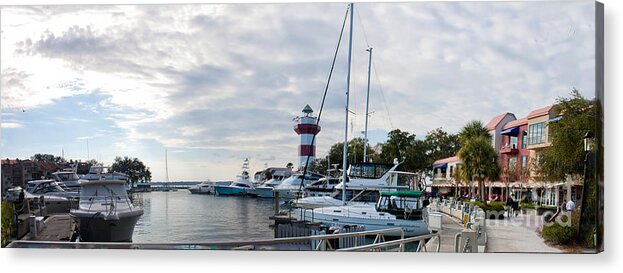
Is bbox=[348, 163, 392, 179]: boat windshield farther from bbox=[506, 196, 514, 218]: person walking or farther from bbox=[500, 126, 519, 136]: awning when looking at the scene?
bbox=[506, 196, 514, 218]: person walking

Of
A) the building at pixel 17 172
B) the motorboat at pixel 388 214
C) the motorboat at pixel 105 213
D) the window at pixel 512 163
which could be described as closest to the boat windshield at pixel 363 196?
the motorboat at pixel 388 214

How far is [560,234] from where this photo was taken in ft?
Result: 28.7

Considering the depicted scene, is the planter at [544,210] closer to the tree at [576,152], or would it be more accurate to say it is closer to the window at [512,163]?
the tree at [576,152]

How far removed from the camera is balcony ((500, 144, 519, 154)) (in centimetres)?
1151

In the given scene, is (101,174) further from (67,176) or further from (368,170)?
(368,170)

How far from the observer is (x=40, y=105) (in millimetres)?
9477

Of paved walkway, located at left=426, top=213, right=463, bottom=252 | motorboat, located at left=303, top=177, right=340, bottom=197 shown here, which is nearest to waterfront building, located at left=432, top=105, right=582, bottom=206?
paved walkway, located at left=426, top=213, right=463, bottom=252

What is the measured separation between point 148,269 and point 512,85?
6214 mm

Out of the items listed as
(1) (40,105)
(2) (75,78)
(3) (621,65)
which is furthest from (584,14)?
(1) (40,105)

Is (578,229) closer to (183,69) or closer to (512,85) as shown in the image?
(512,85)

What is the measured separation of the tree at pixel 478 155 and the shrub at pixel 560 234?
1.87m

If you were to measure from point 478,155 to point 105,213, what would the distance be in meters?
6.98

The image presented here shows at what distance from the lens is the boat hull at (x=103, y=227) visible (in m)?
10.0

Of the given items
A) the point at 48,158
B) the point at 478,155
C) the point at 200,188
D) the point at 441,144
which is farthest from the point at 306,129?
the point at 200,188
